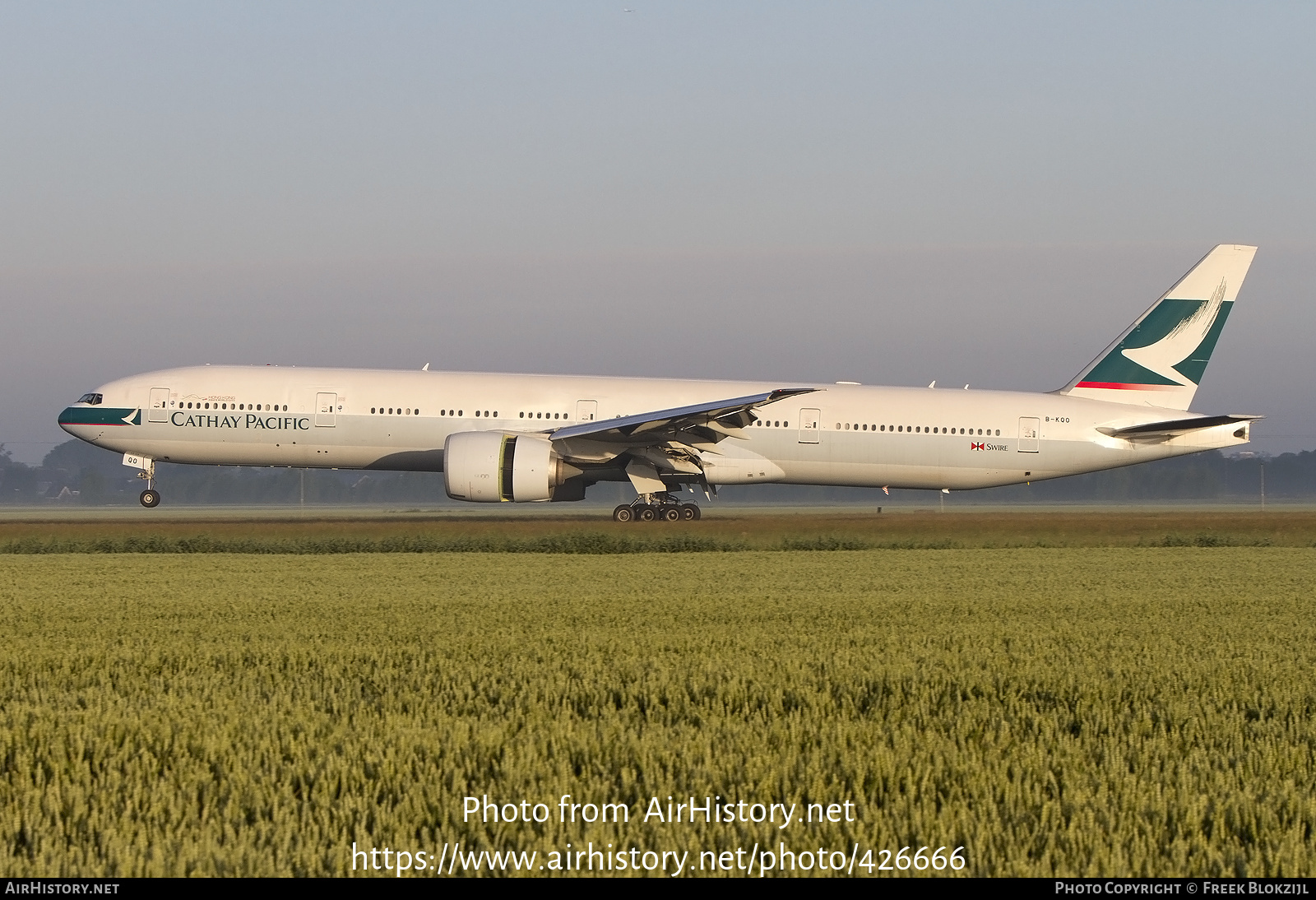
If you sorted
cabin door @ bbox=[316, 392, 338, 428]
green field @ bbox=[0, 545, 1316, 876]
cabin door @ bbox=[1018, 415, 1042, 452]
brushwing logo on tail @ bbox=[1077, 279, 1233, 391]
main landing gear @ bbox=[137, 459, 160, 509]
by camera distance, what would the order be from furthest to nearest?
brushwing logo on tail @ bbox=[1077, 279, 1233, 391] < cabin door @ bbox=[1018, 415, 1042, 452] < main landing gear @ bbox=[137, 459, 160, 509] < cabin door @ bbox=[316, 392, 338, 428] < green field @ bbox=[0, 545, 1316, 876]

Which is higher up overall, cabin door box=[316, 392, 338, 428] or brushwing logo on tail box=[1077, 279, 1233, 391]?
brushwing logo on tail box=[1077, 279, 1233, 391]

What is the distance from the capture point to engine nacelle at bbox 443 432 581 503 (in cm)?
2934

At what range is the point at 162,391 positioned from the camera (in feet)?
104

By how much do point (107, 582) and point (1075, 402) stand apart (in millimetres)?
24983

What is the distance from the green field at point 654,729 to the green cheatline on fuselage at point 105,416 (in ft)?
65.9

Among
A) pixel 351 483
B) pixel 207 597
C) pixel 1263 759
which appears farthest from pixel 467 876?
pixel 351 483

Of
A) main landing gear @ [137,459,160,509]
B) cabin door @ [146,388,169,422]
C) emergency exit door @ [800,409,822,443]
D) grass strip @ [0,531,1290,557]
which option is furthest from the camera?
main landing gear @ [137,459,160,509]

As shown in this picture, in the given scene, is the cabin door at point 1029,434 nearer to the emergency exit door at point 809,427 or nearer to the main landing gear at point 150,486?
the emergency exit door at point 809,427

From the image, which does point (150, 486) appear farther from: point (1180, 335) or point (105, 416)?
point (1180, 335)

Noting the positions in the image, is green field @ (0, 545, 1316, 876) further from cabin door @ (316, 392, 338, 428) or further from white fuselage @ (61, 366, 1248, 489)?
white fuselage @ (61, 366, 1248, 489)

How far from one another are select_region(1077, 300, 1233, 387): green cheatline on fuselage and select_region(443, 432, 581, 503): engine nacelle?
50.8ft

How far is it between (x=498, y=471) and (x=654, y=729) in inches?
925

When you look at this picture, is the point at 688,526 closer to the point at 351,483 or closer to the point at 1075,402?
the point at 1075,402

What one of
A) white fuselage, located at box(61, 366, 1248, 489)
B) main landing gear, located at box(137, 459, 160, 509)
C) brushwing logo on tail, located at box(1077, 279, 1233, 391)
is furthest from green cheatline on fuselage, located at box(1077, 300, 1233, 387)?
main landing gear, located at box(137, 459, 160, 509)
